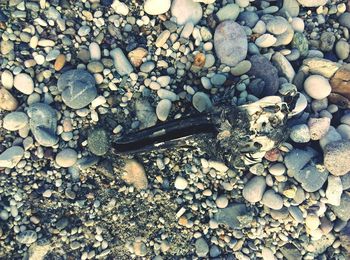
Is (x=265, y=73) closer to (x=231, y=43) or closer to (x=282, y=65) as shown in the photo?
(x=282, y=65)

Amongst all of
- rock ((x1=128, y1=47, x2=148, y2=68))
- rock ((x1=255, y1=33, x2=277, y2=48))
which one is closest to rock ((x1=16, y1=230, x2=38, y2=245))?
rock ((x1=128, y1=47, x2=148, y2=68))

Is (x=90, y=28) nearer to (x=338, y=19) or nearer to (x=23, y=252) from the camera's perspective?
(x=23, y=252)

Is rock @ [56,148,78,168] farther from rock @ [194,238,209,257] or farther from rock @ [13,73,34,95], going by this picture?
rock @ [194,238,209,257]

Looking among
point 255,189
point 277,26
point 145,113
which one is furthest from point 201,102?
point 277,26

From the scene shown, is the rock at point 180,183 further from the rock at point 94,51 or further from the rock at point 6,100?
the rock at point 6,100

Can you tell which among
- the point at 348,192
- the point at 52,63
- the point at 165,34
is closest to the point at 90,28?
the point at 52,63

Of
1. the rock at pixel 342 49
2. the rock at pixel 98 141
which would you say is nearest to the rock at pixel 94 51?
Answer: the rock at pixel 98 141
